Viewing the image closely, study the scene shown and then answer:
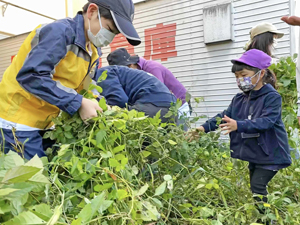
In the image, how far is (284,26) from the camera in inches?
163

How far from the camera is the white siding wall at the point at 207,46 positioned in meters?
4.33

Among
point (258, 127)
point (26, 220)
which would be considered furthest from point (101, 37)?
point (258, 127)

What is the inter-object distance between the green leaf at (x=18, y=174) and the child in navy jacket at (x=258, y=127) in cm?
133

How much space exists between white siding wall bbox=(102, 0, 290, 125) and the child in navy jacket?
223 cm

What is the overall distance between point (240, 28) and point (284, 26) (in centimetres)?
66

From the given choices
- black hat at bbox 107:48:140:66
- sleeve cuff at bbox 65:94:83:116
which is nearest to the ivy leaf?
sleeve cuff at bbox 65:94:83:116

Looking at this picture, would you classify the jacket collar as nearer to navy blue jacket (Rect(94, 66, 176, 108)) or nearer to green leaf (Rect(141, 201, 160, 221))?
navy blue jacket (Rect(94, 66, 176, 108))

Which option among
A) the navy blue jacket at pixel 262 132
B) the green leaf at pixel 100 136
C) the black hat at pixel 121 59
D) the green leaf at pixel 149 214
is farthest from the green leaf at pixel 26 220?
the black hat at pixel 121 59

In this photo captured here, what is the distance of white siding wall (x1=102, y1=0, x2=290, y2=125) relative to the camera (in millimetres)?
4332

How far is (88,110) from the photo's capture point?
1040 millimetres

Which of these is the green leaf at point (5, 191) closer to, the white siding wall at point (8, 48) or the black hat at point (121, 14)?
the black hat at point (121, 14)

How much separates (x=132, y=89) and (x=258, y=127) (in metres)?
0.87

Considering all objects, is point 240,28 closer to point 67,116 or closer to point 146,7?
point 146,7

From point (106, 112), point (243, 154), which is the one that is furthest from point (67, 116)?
point (243, 154)
